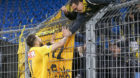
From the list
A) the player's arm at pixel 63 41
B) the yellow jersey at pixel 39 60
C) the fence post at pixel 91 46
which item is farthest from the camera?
the yellow jersey at pixel 39 60

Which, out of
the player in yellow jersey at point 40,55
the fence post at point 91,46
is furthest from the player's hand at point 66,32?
the fence post at point 91,46

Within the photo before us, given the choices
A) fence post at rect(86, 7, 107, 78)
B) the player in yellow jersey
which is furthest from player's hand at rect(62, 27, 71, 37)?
fence post at rect(86, 7, 107, 78)

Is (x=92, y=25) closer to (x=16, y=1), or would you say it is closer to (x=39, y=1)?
(x=39, y=1)

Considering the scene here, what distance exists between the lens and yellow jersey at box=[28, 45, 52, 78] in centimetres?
363

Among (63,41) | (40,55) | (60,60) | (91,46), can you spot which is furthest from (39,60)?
(91,46)

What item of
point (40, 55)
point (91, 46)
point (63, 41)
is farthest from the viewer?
point (40, 55)

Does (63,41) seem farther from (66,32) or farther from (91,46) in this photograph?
(91,46)

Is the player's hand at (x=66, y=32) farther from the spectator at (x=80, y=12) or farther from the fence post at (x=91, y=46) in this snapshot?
the fence post at (x=91, y=46)

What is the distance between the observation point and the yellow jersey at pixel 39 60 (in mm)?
3629

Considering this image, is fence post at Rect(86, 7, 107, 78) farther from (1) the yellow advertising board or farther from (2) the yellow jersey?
(2) the yellow jersey

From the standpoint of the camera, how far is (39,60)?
371 cm

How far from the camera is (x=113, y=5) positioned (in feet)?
11.6

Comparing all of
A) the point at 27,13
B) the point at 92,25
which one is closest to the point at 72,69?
the point at 92,25

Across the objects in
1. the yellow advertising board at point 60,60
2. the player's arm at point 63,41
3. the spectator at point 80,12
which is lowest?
the yellow advertising board at point 60,60
